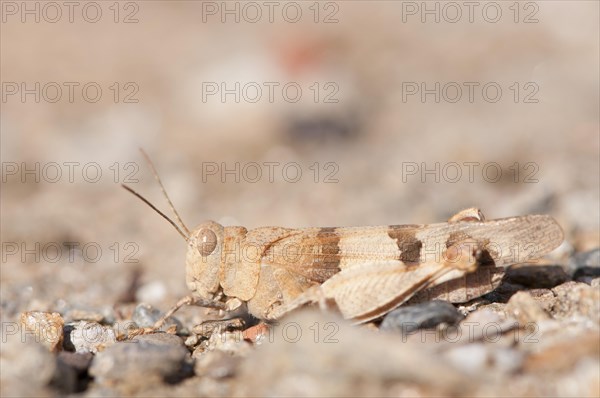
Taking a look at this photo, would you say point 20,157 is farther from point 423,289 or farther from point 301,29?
point 423,289

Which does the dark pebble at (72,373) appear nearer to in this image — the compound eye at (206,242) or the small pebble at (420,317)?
the compound eye at (206,242)

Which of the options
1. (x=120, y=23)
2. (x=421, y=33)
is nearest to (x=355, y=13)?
(x=421, y=33)

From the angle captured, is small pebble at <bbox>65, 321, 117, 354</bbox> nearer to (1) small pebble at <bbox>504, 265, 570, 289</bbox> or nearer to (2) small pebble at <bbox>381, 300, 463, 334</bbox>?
(2) small pebble at <bbox>381, 300, 463, 334</bbox>

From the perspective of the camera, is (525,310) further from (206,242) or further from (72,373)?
(72,373)

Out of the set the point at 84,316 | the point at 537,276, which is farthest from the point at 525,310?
the point at 84,316

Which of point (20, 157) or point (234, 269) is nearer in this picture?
point (234, 269)

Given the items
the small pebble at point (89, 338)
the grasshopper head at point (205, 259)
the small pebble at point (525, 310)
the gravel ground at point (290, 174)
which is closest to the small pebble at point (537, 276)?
the gravel ground at point (290, 174)
